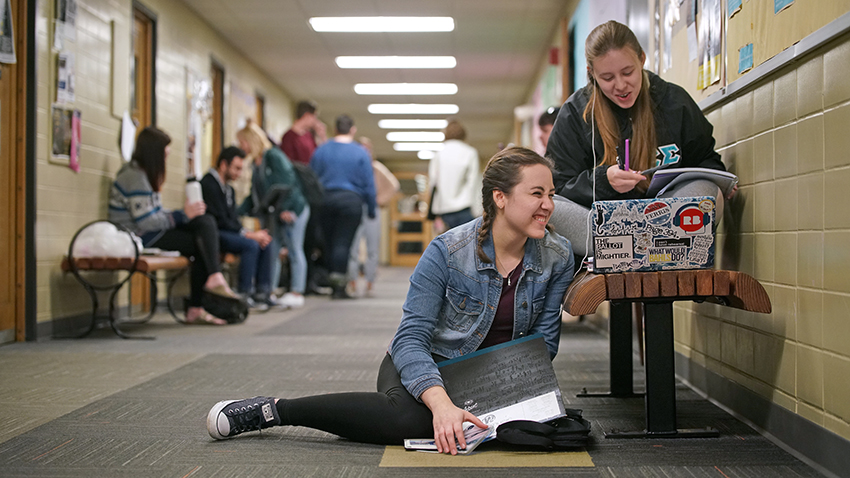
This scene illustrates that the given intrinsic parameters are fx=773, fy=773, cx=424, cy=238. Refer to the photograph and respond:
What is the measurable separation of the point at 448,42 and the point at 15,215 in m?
5.01

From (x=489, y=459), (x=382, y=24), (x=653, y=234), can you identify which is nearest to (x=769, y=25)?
(x=653, y=234)

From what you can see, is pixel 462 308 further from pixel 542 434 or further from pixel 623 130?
pixel 623 130

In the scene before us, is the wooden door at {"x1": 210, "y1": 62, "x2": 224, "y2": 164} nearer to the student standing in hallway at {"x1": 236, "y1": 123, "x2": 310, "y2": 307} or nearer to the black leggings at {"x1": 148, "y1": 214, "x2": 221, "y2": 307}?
the student standing in hallway at {"x1": 236, "y1": 123, "x2": 310, "y2": 307}

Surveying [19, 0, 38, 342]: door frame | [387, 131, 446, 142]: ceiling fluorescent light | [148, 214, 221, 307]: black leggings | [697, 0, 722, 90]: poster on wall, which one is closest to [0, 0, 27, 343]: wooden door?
[19, 0, 38, 342]: door frame

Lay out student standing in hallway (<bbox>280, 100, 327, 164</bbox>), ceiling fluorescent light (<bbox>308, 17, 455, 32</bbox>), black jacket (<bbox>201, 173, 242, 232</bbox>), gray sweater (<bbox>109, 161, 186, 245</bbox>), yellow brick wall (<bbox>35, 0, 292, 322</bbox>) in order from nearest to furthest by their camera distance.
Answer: yellow brick wall (<bbox>35, 0, 292, 322</bbox>)
gray sweater (<bbox>109, 161, 186, 245</bbox>)
black jacket (<bbox>201, 173, 242, 232</bbox>)
ceiling fluorescent light (<bbox>308, 17, 455, 32</bbox>)
student standing in hallway (<bbox>280, 100, 327, 164</bbox>)

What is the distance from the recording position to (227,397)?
273cm

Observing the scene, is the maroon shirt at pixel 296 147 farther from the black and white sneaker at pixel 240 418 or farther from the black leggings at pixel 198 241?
the black and white sneaker at pixel 240 418

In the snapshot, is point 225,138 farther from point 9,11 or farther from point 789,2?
point 789,2

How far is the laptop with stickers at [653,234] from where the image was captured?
1.96 metres

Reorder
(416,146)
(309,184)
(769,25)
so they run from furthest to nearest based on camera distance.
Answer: (416,146), (309,184), (769,25)

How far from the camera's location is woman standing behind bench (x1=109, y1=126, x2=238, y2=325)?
4781mm

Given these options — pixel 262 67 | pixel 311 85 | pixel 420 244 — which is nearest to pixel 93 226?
pixel 262 67

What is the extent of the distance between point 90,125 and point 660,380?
163 inches

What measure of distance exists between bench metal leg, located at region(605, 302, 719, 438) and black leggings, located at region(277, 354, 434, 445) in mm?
561
